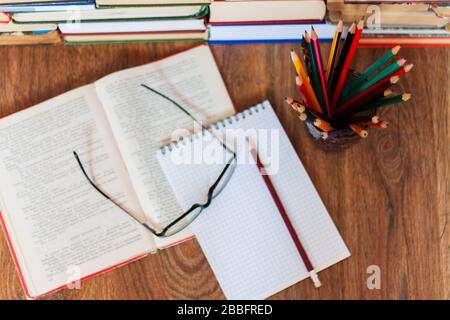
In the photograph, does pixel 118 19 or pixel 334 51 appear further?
pixel 118 19

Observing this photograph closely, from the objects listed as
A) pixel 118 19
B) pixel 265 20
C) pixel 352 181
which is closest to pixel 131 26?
pixel 118 19

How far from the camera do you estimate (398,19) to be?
0.72 m

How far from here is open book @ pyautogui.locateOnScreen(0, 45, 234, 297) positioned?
0.75m

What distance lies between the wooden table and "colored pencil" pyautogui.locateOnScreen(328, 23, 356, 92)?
0.44ft

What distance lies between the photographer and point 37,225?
2.49 feet

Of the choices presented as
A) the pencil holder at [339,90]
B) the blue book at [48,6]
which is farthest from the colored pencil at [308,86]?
the blue book at [48,6]

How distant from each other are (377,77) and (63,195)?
48cm

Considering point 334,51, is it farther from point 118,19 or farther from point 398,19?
point 118,19

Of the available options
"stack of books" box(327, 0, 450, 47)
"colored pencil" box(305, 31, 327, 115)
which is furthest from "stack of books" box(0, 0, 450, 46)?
"colored pencil" box(305, 31, 327, 115)

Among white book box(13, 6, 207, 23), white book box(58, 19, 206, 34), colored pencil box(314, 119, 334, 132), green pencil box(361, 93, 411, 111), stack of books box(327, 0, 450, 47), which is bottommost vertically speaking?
colored pencil box(314, 119, 334, 132)

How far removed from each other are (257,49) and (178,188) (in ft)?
0.83

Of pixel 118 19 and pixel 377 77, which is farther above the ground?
pixel 118 19

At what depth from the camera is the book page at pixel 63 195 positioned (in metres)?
0.75

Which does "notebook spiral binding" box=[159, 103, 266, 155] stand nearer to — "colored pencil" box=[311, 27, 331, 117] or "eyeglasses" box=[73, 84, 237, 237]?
"eyeglasses" box=[73, 84, 237, 237]
